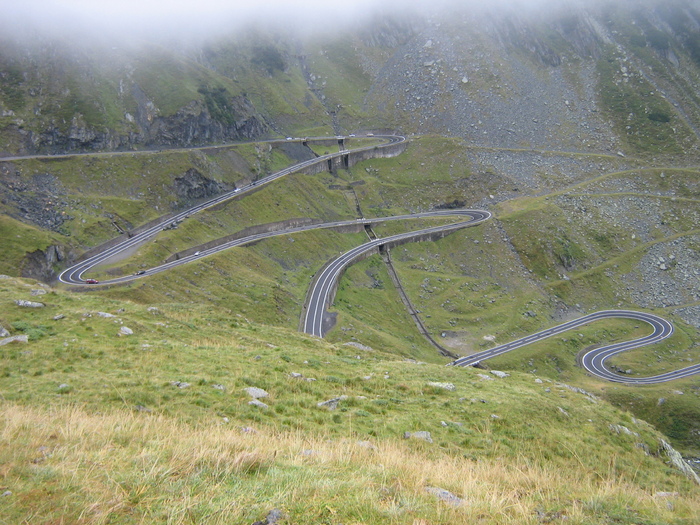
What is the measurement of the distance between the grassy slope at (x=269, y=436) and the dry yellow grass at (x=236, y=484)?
3cm

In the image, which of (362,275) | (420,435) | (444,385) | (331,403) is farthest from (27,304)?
(362,275)

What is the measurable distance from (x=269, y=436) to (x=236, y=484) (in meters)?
3.83

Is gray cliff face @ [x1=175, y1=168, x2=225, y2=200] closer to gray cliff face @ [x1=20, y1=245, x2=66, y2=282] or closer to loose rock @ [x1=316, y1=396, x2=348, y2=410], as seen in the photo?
gray cliff face @ [x1=20, y1=245, x2=66, y2=282]

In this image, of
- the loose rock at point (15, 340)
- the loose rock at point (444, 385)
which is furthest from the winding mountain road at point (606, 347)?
the loose rock at point (15, 340)

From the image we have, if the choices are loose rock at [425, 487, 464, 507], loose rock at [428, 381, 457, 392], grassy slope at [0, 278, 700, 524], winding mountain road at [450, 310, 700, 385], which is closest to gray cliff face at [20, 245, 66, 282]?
grassy slope at [0, 278, 700, 524]

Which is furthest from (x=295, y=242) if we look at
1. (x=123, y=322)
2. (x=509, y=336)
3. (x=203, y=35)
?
(x=203, y=35)

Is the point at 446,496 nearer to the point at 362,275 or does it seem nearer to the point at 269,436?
the point at 269,436

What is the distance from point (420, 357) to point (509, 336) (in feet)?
60.9

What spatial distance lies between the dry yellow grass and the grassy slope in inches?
1.2

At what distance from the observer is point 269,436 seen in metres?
9.72

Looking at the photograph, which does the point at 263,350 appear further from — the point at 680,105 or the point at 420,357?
the point at 680,105

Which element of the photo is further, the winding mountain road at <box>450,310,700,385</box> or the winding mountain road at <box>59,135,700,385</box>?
the winding mountain road at <box>450,310,700,385</box>

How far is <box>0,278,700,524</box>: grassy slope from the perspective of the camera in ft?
18.5

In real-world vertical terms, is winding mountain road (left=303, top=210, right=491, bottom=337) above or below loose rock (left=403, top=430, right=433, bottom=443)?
below
